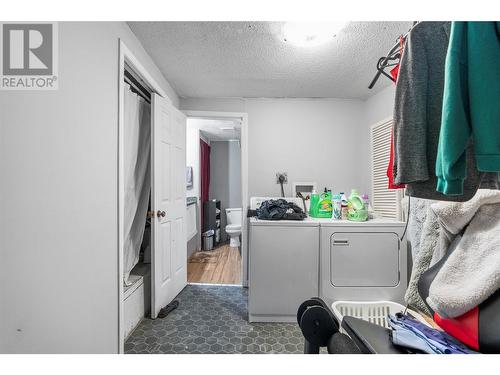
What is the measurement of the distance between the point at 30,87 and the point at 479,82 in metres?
1.53

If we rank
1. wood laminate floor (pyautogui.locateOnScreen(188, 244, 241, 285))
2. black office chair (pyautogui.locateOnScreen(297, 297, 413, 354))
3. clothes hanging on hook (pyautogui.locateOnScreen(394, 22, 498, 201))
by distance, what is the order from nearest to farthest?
clothes hanging on hook (pyautogui.locateOnScreen(394, 22, 498, 201)) → black office chair (pyautogui.locateOnScreen(297, 297, 413, 354)) → wood laminate floor (pyautogui.locateOnScreen(188, 244, 241, 285))

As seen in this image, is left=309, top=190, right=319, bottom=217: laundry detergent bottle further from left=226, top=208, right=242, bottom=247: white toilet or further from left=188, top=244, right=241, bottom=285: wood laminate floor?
left=226, top=208, right=242, bottom=247: white toilet

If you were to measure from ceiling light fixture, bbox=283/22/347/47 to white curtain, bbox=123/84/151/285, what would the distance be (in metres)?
1.39

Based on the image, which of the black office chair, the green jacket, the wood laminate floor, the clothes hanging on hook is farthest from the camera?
the wood laminate floor

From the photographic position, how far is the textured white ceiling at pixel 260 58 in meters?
1.50

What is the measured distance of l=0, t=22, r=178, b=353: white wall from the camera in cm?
85

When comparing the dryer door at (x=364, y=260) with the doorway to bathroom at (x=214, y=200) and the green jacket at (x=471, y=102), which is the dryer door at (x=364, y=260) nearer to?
the doorway to bathroom at (x=214, y=200)

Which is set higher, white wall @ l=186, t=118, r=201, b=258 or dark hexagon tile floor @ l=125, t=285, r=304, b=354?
white wall @ l=186, t=118, r=201, b=258

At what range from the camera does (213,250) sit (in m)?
4.16

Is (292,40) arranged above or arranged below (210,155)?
above

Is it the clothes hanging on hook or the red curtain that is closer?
the clothes hanging on hook

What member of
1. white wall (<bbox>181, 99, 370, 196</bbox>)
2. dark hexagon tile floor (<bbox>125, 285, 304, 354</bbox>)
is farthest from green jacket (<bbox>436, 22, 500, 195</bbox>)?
white wall (<bbox>181, 99, 370, 196</bbox>)

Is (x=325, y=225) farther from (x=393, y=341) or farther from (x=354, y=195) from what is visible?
(x=393, y=341)
